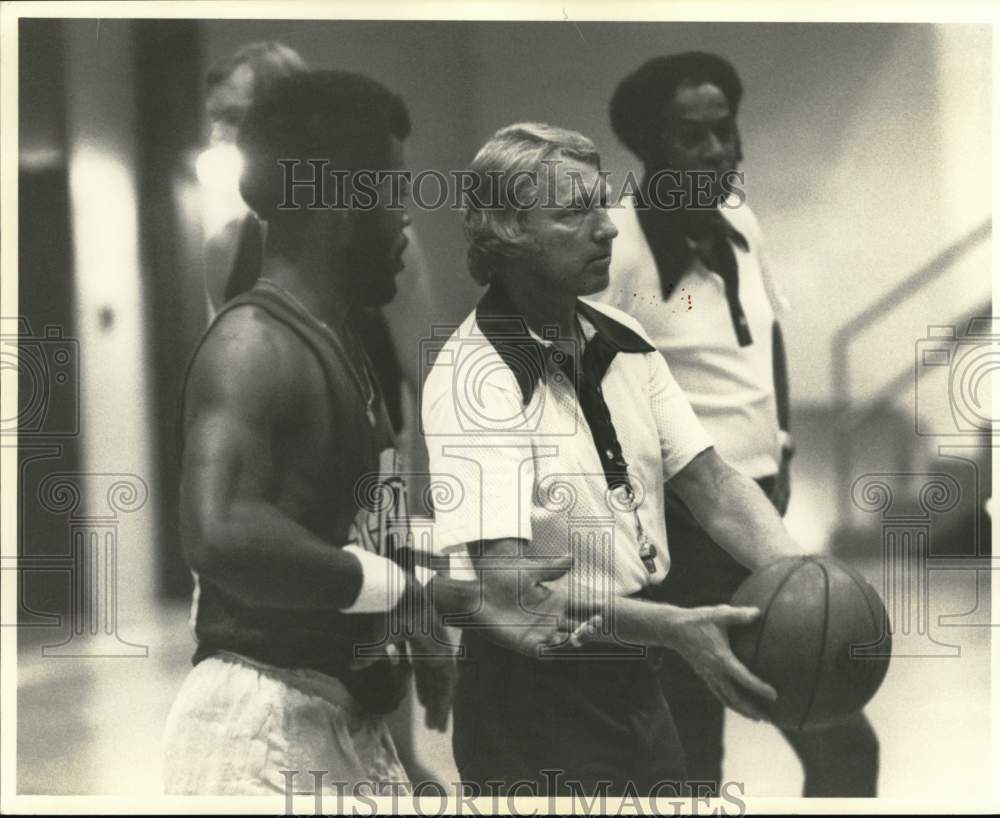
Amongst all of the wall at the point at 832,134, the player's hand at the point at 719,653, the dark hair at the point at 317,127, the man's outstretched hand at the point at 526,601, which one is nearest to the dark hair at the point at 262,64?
the dark hair at the point at 317,127

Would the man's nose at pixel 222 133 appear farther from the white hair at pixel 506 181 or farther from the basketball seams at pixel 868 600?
the basketball seams at pixel 868 600

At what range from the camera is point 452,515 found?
3.20m

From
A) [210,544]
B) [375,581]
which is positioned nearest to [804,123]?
[375,581]

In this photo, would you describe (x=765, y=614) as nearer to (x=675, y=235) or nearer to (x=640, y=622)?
(x=640, y=622)

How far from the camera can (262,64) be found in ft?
10.7

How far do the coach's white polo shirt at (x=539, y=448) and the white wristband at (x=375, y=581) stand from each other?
15cm

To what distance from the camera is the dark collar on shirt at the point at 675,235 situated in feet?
10.8

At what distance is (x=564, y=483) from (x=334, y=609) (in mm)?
754

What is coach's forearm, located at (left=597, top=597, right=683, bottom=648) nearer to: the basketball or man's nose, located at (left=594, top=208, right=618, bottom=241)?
the basketball

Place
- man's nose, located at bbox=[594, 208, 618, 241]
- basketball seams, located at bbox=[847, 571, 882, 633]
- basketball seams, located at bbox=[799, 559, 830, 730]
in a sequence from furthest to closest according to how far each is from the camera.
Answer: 1. man's nose, located at bbox=[594, 208, 618, 241]
2. basketball seams, located at bbox=[847, 571, 882, 633]
3. basketball seams, located at bbox=[799, 559, 830, 730]

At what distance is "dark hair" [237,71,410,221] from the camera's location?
10.7 feet

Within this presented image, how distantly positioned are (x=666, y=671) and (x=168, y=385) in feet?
5.53

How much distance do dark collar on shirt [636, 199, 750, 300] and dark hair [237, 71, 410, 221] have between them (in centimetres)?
77

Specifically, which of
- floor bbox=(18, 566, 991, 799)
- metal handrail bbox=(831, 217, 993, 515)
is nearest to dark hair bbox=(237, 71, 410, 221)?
floor bbox=(18, 566, 991, 799)
